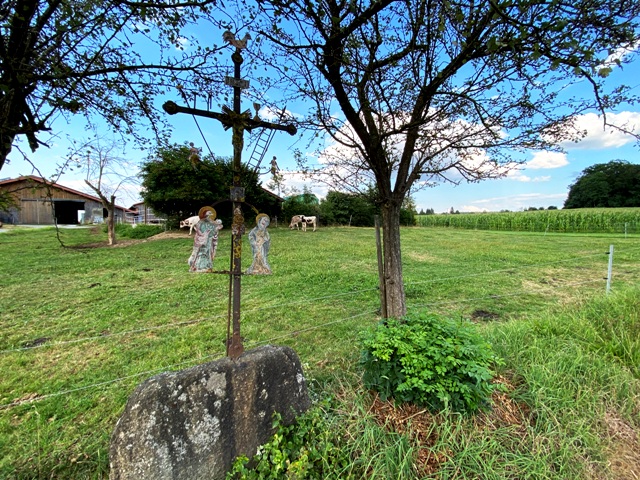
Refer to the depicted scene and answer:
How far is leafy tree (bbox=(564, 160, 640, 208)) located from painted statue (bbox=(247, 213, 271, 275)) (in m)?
50.9

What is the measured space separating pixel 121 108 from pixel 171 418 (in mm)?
2300

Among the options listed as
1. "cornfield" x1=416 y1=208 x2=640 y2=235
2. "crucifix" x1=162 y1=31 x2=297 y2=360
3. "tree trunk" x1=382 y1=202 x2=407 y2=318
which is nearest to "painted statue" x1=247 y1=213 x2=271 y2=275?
"crucifix" x1=162 y1=31 x2=297 y2=360

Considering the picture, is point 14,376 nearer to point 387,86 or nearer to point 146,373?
point 146,373

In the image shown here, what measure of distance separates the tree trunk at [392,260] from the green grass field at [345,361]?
609 mm

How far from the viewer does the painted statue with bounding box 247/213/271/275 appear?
166 cm

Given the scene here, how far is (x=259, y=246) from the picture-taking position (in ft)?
5.54

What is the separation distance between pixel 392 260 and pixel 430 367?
127 centimetres

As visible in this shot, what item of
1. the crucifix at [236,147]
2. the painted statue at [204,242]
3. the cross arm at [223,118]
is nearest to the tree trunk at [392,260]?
the cross arm at [223,118]

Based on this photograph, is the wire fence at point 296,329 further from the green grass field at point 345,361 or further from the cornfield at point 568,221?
the cornfield at point 568,221

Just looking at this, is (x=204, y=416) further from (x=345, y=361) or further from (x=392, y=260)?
(x=392, y=260)

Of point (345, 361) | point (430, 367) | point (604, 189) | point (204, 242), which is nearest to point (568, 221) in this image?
point (604, 189)

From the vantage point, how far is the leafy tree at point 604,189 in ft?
119

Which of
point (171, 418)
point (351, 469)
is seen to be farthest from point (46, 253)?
point (351, 469)

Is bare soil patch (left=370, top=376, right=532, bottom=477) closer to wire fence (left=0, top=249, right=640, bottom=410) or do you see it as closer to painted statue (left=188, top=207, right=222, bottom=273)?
painted statue (left=188, top=207, right=222, bottom=273)
